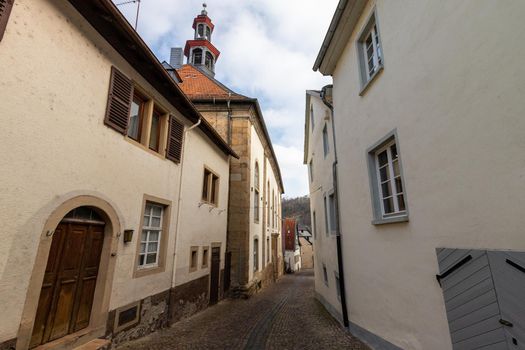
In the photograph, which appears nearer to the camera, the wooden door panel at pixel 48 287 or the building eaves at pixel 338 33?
the wooden door panel at pixel 48 287

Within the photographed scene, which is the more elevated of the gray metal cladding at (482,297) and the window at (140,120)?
the window at (140,120)

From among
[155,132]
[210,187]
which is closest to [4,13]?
[155,132]

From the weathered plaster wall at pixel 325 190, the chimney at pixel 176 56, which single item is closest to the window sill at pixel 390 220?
the weathered plaster wall at pixel 325 190

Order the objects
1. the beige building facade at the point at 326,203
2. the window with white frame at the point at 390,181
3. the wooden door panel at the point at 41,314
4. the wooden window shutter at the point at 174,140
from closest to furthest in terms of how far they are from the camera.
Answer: the wooden door panel at the point at 41,314 < the window with white frame at the point at 390,181 < the wooden window shutter at the point at 174,140 < the beige building facade at the point at 326,203

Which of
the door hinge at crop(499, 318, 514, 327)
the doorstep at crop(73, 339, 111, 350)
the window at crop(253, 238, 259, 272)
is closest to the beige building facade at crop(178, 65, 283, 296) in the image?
the window at crop(253, 238, 259, 272)

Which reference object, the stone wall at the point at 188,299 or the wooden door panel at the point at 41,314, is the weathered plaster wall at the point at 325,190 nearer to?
the stone wall at the point at 188,299

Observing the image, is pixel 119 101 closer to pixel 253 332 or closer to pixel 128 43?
pixel 128 43

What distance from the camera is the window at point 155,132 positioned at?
283 inches

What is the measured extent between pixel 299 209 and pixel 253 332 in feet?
216

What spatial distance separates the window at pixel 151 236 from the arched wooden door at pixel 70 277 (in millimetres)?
1335

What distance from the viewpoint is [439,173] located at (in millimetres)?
3779

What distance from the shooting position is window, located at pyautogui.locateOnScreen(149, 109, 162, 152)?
283 inches

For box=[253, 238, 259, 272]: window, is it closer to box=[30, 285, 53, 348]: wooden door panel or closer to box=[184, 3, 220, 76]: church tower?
box=[30, 285, 53, 348]: wooden door panel

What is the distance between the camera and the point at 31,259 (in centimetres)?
391
